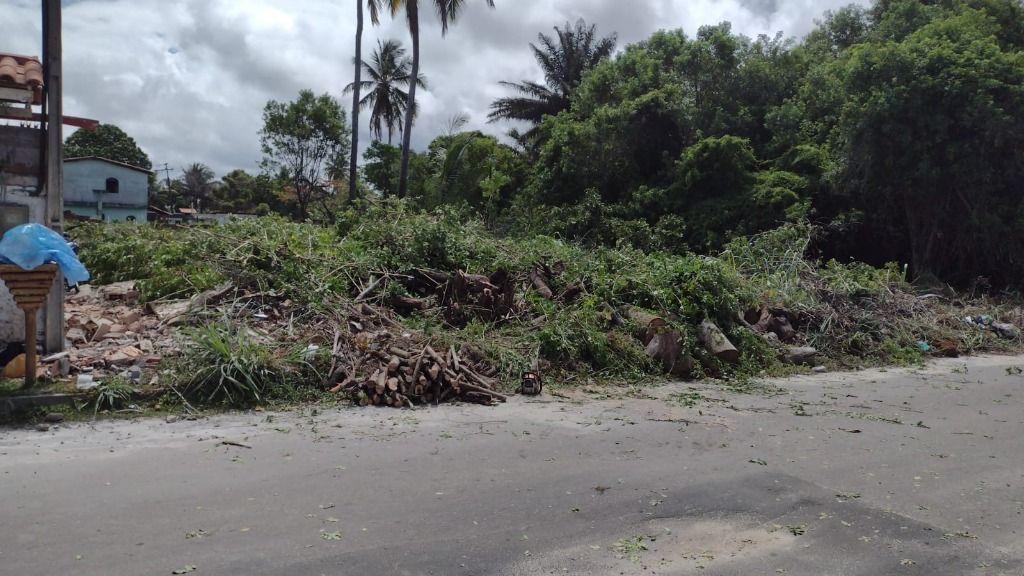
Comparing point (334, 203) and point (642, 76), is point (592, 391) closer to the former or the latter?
point (642, 76)

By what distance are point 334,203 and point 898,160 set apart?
23510mm

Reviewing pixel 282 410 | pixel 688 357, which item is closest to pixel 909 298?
pixel 688 357

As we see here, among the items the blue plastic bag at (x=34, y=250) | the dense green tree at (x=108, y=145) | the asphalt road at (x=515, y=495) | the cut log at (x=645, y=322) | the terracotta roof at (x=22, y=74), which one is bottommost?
the asphalt road at (x=515, y=495)

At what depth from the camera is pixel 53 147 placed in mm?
8180

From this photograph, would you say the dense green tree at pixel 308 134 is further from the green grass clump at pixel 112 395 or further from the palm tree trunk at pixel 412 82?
the green grass clump at pixel 112 395

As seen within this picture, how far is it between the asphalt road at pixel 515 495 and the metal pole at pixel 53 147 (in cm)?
221

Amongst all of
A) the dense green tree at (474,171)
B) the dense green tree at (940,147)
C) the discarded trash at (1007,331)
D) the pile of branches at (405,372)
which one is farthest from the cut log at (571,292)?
the dense green tree at (474,171)

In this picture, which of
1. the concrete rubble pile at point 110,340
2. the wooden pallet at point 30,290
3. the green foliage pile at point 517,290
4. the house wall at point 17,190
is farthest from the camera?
the green foliage pile at point 517,290

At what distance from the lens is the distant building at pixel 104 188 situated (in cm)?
3947

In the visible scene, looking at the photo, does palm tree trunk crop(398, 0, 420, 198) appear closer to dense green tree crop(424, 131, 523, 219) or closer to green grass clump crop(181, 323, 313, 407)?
dense green tree crop(424, 131, 523, 219)

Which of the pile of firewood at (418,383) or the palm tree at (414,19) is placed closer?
the pile of firewood at (418,383)

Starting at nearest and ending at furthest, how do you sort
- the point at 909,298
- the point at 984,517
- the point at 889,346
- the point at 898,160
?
1. the point at 984,517
2. the point at 889,346
3. the point at 909,298
4. the point at 898,160

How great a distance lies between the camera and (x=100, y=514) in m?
4.57

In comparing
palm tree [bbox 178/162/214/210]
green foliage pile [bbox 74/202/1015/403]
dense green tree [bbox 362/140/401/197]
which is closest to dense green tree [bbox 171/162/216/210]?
palm tree [bbox 178/162/214/210]
